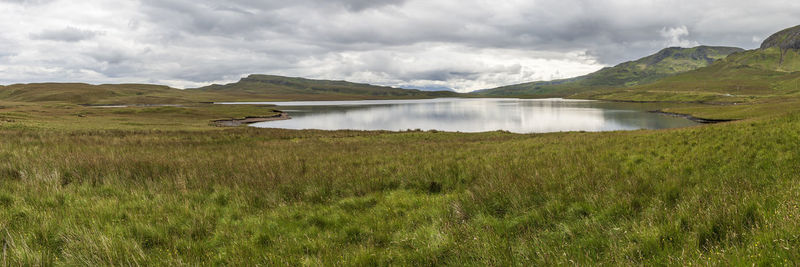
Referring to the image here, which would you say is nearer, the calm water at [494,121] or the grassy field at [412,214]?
the grassy field at [412,214]

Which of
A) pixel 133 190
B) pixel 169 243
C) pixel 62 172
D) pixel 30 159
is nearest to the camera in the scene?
pixel 169 243

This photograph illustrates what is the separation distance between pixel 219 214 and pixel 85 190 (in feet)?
14.4

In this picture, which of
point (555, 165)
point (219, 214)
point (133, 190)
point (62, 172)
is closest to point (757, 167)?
point (555, 165)

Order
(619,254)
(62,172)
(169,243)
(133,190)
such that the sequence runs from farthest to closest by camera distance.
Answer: (62,172) → (133,190) → (169,243) → (619,254)

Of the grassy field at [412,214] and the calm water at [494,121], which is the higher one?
the grassy field at [412,214]

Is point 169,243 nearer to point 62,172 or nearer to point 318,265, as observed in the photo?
point 318,265

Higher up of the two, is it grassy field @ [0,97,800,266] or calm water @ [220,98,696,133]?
grassy field @ [0,97,800,266]

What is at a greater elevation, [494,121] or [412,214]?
[412,214]

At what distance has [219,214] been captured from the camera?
6906mm

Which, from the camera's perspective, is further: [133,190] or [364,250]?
[133,190]

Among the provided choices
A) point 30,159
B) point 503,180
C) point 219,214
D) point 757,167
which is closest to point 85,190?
point 219,214

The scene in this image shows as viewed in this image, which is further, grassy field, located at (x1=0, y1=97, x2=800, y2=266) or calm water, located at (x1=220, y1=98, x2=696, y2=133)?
calm water, located at (x1=220, y1=98, x2=696, y2=133)

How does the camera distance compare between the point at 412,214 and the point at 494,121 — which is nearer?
the point at 412,214

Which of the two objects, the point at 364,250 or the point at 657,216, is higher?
the point at 657,216
